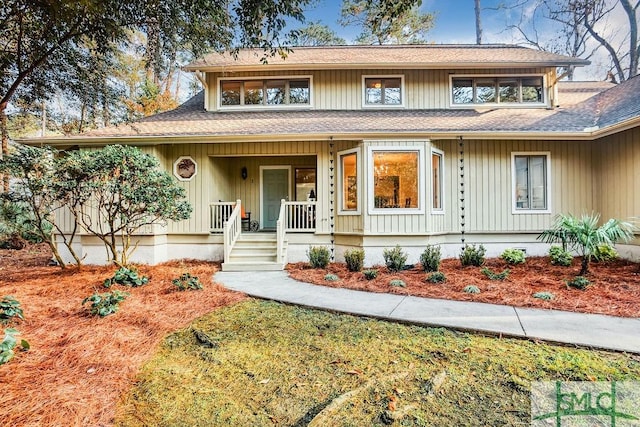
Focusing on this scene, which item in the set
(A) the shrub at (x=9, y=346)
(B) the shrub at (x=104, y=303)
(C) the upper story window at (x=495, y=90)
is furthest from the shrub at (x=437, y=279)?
(C) the upper story window at (x=495, y=90)

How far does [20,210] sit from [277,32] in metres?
7.06

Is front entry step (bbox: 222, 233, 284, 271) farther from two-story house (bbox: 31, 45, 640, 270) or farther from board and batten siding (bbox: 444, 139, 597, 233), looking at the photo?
board and batten siding (bbox: 444, 139, 597, 233)

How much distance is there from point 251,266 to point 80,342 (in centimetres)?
451

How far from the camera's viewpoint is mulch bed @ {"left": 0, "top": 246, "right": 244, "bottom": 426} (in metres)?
2.26

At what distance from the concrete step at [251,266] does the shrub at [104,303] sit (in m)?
3.19

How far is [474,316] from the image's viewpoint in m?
4.14

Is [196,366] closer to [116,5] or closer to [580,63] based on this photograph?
[116,5]

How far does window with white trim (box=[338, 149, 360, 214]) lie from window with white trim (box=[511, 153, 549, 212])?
14.4ft

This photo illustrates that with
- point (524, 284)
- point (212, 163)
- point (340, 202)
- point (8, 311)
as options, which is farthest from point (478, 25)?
point (8, 311)

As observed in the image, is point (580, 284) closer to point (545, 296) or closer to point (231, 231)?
point (545, 296)

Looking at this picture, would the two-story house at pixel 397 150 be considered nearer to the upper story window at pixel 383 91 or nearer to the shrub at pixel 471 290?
the upper story window at pixel 383 91

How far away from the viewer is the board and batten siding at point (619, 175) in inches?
287

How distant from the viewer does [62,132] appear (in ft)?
49.9

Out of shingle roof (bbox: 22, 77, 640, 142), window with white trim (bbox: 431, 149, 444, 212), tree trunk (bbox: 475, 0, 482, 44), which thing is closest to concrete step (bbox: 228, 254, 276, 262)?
shingle roof (bbox: 22, 77, 640, 142)
